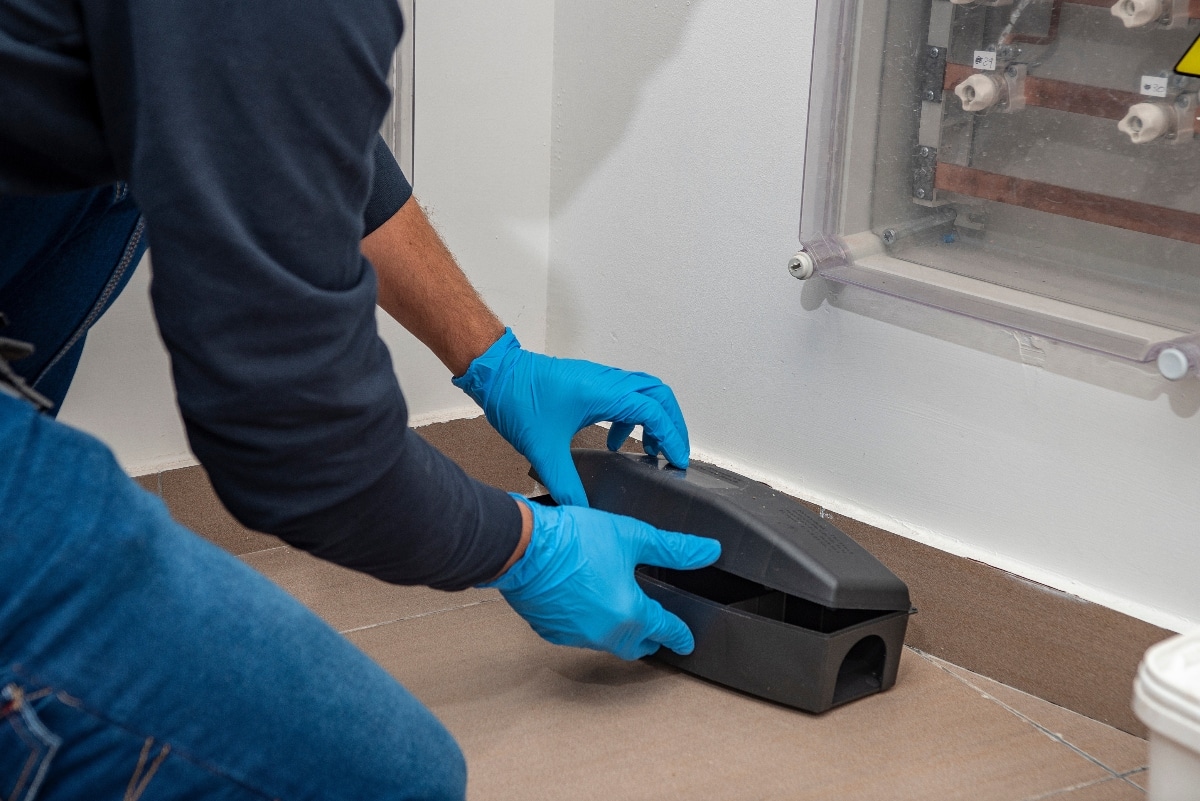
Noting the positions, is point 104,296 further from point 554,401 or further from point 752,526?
point 752,526

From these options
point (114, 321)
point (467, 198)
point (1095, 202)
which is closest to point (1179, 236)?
point (1095, 202)

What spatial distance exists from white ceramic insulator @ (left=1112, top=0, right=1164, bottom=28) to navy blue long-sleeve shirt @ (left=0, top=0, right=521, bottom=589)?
659 millimetres

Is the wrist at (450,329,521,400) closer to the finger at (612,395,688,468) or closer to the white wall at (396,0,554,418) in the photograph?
the finger at (612,395,688,468)

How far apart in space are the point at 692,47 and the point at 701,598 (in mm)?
668

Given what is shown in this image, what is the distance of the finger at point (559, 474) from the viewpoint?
1210 millimetres

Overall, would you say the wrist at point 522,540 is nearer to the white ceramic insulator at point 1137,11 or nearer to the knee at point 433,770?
the knee at point 433,770

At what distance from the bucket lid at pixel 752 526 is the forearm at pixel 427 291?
20cm

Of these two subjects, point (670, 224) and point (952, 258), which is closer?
point (952, 258)

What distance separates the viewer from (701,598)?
3.91 feet

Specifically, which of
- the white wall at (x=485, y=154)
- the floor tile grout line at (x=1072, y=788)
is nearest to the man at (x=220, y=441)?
the floor tile grout line at (x=1072, y=788)

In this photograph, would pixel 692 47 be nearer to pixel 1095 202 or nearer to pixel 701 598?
pixel 1095 202

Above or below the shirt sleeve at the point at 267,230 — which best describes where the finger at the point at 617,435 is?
below

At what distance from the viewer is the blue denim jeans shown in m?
0.64

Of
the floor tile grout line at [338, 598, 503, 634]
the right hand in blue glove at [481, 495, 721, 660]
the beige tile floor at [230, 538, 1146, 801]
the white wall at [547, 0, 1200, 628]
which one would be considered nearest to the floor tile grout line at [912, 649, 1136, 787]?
the beige tile floor at [230, 538, 1146, 801]
